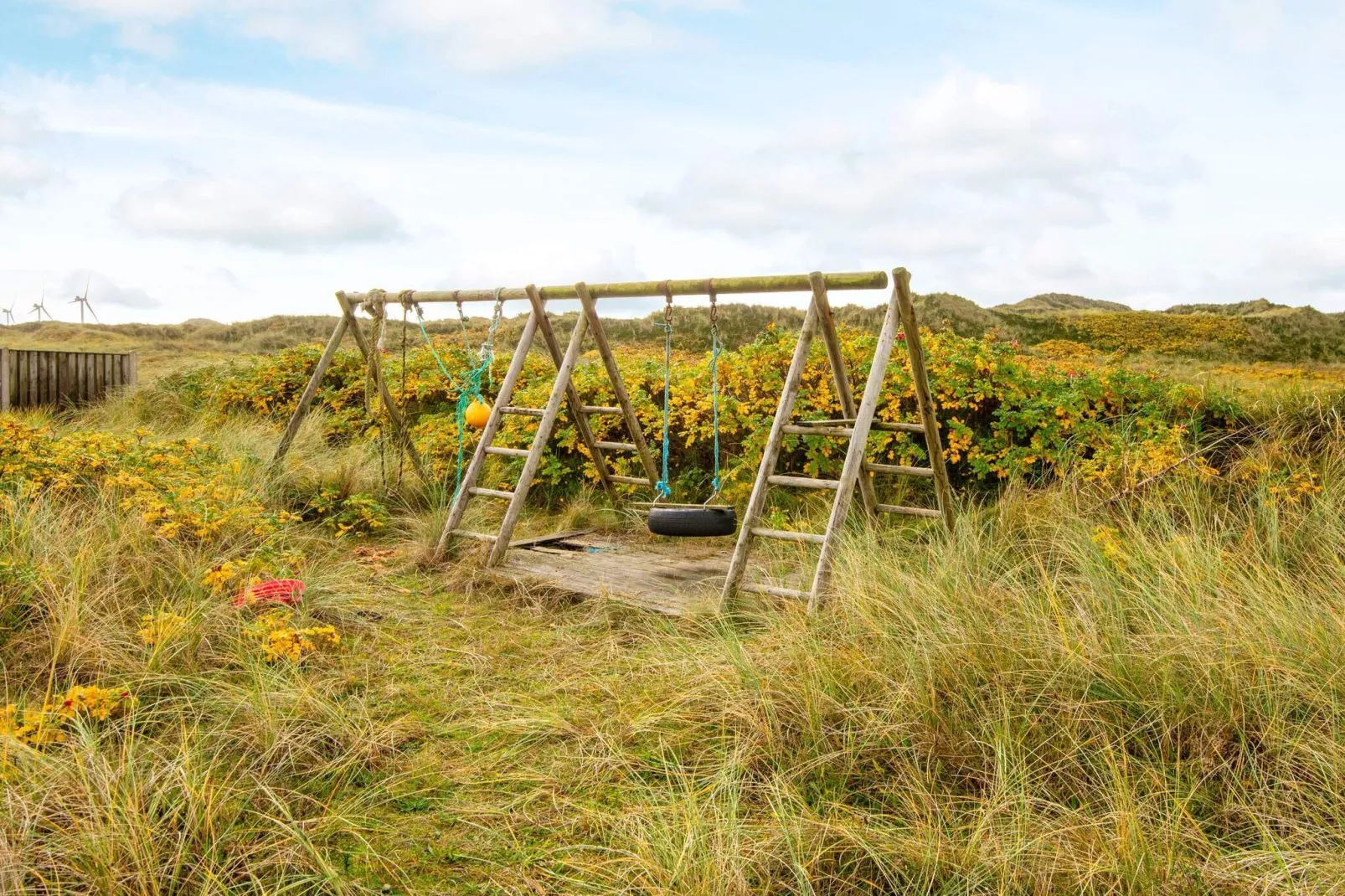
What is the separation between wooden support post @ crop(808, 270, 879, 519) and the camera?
16.5 feet

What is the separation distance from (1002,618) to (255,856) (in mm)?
2626

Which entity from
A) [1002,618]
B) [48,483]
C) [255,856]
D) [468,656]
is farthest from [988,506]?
[48,483]

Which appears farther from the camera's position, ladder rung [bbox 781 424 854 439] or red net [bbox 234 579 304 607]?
ladder rung [bbox 781 424 854 439]

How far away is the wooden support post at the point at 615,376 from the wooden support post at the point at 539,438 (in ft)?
0.29

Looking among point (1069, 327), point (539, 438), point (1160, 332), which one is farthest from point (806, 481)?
point (1160, 332)

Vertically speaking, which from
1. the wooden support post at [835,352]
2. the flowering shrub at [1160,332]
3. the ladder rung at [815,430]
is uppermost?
the flowering shrub at [1160,332]

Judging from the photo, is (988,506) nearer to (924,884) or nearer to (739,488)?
(739,488)

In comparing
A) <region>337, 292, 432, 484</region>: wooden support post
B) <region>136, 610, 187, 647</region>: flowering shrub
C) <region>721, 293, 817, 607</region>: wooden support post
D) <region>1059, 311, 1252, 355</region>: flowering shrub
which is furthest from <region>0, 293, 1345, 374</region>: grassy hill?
<region>136, 610, 187, 647</region>: flowering shrub

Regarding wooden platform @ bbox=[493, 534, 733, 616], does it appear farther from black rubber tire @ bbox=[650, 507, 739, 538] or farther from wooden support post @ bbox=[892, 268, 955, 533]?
wooden support post @ bbox=[892, 268, 955, 533]

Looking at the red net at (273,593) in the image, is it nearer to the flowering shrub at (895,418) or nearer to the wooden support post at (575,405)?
the wooden support post at (575,405)

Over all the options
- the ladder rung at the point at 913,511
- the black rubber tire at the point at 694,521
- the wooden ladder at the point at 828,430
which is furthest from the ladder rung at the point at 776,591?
the ladder rung at the point at 913,511

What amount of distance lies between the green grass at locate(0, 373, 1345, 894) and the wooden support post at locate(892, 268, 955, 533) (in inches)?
34.0

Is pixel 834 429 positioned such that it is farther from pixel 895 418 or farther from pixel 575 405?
pixel 575 405

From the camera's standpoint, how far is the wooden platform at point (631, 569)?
5.20 metres
